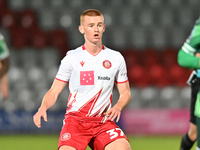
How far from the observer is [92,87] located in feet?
12.2

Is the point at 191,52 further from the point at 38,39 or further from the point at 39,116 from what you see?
the point at 38,39

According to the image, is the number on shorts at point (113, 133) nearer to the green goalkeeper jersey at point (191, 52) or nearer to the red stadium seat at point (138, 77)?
the green goalkeeper jersey at point (191, 52)

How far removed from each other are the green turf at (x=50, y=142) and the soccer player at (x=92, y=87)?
3.66m

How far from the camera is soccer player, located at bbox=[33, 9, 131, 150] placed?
11.8 ft

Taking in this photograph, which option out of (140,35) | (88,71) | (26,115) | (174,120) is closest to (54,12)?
(140,35)

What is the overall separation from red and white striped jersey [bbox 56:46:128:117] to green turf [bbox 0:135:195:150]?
3.66 metres

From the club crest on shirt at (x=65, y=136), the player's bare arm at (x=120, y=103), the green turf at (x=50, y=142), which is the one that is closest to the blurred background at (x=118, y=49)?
the green turf at (x=50, y=142)

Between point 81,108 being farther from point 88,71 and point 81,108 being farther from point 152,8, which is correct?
point 152,8

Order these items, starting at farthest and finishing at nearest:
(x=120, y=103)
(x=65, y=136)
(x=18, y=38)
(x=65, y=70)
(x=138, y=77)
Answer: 1. (x=18, y=38)
2. (x=138, y=77)
3. (x=65, y=70)
4. (x=120, y=103)
5. (x=65, y=136)

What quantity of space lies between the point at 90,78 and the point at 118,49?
25.0 ft

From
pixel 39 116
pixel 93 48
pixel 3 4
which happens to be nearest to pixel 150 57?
pixel 3 4

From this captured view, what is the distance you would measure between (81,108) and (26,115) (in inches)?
227

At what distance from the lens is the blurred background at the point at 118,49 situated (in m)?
9.28

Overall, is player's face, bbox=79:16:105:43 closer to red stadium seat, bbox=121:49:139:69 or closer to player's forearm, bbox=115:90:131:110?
player's forearm, bbox=115:90:131:110
